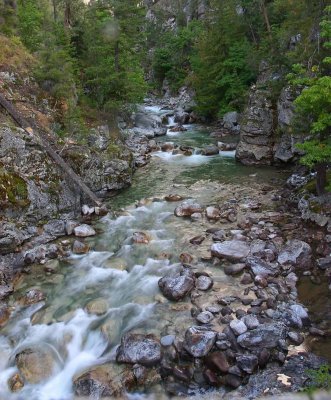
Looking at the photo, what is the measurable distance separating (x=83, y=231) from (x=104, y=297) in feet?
12.0

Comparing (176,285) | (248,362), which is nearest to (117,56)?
(176,285)

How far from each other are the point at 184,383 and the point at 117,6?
66.7 ft

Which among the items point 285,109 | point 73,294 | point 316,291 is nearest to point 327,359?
point 316,291

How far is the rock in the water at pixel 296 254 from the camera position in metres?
10.3

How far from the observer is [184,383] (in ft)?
23.1

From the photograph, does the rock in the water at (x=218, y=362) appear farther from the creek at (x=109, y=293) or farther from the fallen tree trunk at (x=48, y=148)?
the fallen tree trunk at (x=48, y=148)

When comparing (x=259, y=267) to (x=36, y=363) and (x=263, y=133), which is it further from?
(x=263, y=133)

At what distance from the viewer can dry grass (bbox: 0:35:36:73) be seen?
55.8 feet

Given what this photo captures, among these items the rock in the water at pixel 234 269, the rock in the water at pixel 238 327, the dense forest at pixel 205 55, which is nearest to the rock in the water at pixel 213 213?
the rock in the water at pixel 234 269

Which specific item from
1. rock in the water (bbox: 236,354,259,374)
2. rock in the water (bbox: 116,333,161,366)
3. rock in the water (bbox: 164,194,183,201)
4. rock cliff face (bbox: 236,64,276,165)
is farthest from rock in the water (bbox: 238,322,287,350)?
rock cliff face (bbox: 236,64,276,165)

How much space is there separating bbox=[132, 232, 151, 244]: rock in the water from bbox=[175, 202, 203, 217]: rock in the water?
2.14m

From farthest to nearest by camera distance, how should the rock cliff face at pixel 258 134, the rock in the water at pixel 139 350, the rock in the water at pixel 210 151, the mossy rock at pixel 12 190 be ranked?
the rock in the water at pixel 210 151, the rock cliff face at pixel 258 134, the mossy rock at pixel 12 190, the rock in the water at pixel 139 350

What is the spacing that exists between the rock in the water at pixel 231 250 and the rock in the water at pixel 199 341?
3.18m

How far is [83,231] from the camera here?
1282 cm
